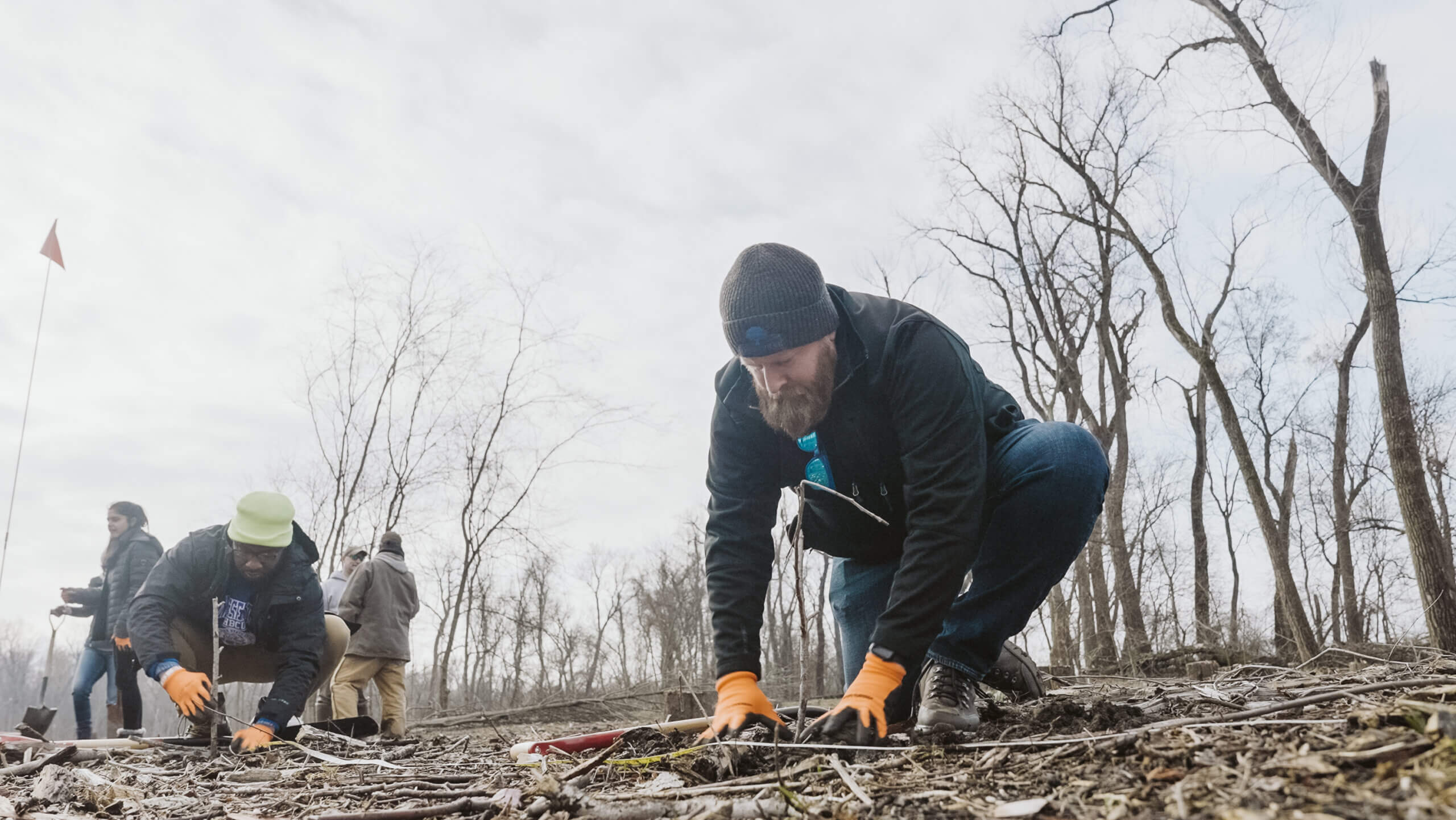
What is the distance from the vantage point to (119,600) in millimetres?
6199

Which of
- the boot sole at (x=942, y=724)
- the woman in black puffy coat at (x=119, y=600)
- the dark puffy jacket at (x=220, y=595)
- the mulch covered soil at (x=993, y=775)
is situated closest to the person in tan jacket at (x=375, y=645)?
the woman in black puffy coat at (x=119, y=600)

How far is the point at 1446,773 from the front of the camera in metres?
0.94

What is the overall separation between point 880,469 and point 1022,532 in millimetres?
457

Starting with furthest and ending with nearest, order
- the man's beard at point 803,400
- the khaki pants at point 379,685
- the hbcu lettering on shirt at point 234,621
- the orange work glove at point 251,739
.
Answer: the khaki pants at point 379,685
the hbcu lettering on shirt at point 234,621
the orange work glove at point 251,739
the man's beard at point 803,400

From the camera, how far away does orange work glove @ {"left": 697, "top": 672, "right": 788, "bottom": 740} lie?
81.0 inches

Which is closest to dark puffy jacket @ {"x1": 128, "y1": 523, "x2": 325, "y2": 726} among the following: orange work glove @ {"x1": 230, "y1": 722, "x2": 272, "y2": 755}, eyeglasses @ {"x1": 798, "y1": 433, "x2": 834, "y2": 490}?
orange work glove @ {"x1": 230, "y1": 722, "x2": 272, "y2": 755}

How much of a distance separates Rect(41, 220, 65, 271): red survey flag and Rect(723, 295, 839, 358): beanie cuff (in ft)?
27.4

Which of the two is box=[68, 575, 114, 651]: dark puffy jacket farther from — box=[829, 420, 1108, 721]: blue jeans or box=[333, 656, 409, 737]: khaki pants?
box=[829, 420, 1108, 721]: blue jeans

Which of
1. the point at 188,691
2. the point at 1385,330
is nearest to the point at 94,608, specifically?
the point at 188,691

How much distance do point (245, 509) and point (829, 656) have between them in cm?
2916

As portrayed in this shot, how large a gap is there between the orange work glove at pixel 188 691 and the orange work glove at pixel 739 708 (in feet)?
10.1

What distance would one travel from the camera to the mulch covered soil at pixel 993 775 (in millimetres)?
1054

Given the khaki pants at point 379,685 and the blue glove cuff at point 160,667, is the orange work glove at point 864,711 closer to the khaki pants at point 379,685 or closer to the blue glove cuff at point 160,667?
the blue glove cuff at point 160,667

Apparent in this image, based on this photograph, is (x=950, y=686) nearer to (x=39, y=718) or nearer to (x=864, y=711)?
(x=864, y=711)
